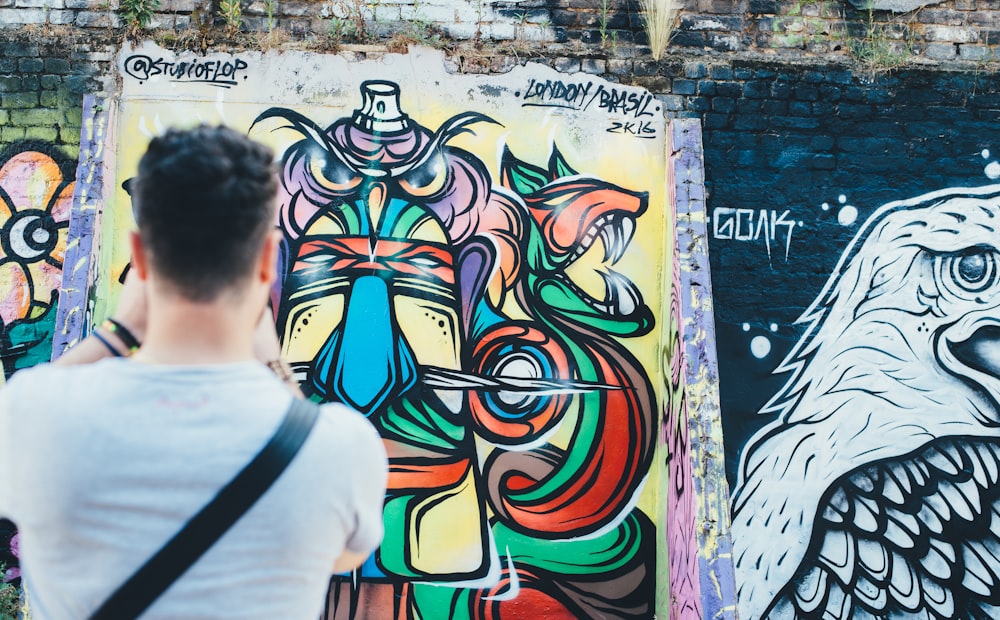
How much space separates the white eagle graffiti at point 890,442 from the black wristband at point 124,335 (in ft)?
11.9

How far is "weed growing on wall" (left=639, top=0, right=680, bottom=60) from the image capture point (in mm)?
4492

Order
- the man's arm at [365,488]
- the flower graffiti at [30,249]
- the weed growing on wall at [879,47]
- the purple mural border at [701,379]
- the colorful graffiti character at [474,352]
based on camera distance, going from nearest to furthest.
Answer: the man's arm at [365,488]
the purple mural border at [701,379]
the colorful graffiti character at [474,352]
the flower graffiti at [30,249]
the weed growing on wall at [879,47]

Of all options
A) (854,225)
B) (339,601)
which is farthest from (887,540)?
(339,601)

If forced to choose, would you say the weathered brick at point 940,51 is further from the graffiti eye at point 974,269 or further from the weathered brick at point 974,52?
the graffiti eye at point 974,269

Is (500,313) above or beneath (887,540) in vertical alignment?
above

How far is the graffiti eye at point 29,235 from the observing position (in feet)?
14.1

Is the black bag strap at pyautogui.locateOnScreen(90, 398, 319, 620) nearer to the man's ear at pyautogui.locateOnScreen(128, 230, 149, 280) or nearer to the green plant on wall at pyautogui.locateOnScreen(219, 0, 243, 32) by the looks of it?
the man's ear at pyautogui.locateOnScreen(128, 230, 149, 280)

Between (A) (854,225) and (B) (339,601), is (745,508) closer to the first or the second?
(A) (854,225)

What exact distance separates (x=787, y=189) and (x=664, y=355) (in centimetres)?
Answer: 135

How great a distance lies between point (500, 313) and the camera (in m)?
4.28

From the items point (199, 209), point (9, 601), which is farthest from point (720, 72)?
point (9, 601)

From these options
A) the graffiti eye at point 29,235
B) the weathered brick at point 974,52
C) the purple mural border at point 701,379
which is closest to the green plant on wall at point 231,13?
the graffiti eye at point 29,235

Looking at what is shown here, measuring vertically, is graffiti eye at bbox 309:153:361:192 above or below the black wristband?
above

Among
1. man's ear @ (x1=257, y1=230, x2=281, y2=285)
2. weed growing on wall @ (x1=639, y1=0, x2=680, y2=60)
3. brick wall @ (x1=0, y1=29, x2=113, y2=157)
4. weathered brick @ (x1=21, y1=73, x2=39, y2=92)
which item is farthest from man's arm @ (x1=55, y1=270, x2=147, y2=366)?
weed growing on wall @ (x1=639, y1=0, x2=680, y2=60)
